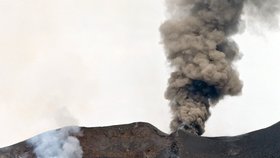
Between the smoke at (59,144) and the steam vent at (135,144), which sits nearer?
the steam vent at (135,144)

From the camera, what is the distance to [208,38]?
46844 mm

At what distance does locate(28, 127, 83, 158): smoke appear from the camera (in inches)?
1618

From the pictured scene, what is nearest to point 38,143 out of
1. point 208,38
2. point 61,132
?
point 61,132

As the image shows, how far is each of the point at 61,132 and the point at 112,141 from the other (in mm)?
3451

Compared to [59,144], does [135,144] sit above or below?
below

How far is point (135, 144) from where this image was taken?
137 ft

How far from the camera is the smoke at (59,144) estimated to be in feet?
135

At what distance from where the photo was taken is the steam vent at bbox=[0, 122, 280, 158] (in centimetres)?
4050

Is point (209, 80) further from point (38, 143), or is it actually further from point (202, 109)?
point (38, 143)

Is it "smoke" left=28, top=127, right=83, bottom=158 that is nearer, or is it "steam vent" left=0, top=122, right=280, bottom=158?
"steam vent" left=0, top=122, right=280, bottom=158

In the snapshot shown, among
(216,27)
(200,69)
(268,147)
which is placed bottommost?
(268,147)

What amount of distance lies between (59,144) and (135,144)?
4.86m

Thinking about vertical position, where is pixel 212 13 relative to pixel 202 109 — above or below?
above

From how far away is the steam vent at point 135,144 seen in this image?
40.5 metres
